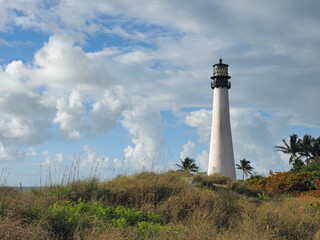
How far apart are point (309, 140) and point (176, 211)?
39.3 meters

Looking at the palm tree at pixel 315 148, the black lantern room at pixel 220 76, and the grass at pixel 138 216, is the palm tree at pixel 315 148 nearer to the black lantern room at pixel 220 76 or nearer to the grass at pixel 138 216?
the black lantern room at pixel 220 76

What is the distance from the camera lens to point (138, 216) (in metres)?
7.91

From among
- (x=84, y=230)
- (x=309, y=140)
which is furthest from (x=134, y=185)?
(x=309, y=140)

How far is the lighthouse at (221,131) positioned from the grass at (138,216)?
48.0 ft

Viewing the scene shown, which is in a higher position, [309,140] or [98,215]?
[309,140]

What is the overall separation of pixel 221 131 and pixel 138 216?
2135 centimetres

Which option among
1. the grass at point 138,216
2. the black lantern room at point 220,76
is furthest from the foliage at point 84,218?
the black lantern room at point 220,76

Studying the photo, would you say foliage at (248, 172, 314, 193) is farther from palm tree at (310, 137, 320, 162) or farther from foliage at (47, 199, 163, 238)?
palm tree at (310, 137, 320, 162)

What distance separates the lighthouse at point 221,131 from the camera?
27828 mm

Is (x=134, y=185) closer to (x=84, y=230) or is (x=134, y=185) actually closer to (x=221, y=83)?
(x=84, y=230)

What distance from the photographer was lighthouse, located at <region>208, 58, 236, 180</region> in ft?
91.3

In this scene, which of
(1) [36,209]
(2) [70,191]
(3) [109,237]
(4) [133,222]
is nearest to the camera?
(3) [109,237]

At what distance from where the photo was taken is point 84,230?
624 cm

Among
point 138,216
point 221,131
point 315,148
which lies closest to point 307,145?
point 315,148
